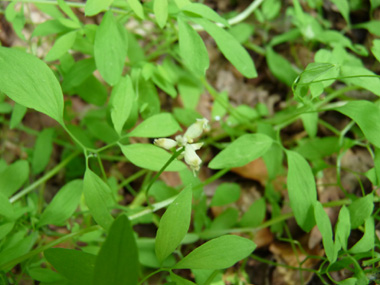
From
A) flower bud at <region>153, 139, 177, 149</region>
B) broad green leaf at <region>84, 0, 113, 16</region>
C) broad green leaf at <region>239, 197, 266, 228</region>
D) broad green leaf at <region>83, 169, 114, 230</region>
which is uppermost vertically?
broad green leaf at <region>84, 0, 113, 16</region>

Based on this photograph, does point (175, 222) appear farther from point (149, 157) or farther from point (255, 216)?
A: point (255, 216)

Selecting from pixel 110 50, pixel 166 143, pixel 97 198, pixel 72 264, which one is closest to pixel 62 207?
pixel 97 198

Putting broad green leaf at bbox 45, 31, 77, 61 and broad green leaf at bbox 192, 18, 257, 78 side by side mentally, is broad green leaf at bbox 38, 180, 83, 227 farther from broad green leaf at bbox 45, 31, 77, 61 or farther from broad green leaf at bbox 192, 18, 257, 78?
broad green leaf at bbox 192, 18, 257, 78

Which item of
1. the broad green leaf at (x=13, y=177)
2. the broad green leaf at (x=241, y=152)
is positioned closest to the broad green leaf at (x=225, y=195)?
the broad green leaf at (x=241, y=152)

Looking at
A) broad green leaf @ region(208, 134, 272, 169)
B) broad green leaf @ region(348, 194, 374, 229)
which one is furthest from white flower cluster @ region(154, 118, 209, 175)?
broad green leaf @ region(348, 194, 374, 229)

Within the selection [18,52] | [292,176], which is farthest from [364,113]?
[18,52]

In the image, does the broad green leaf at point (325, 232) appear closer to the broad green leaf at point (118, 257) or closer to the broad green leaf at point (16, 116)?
the broad green leaf at point (118, 257)

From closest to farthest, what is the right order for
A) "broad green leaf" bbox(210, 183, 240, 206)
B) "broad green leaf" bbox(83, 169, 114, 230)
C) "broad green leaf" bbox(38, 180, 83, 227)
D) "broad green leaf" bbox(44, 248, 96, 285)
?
"broad green leaf" bbox(44, 248, 96, 285), "broad green leaf" bbox(83, 169, 114, 230), "broad green leaf" bbox(38, 180, 83, 227), "broad green leaf" bbox(210, 183, 240, 206)
